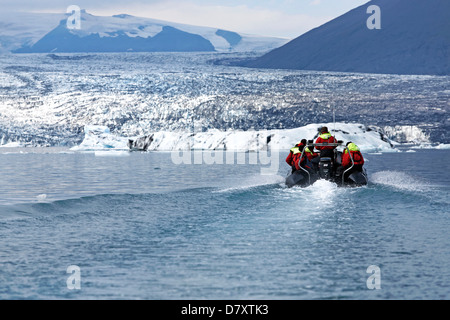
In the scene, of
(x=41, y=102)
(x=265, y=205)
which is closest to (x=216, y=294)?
(x=265, y=205)

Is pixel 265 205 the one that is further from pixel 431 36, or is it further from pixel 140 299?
pixel 431 36

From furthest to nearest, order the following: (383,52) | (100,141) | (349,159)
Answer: (383,52) → (100,141) → (349,159)

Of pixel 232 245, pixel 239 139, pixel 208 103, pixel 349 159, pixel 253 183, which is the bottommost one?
pixel 253 183

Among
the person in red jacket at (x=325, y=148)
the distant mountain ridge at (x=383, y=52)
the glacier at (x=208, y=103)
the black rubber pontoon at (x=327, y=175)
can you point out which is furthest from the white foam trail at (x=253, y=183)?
the distant mountain ridge at (x=383, y=52)

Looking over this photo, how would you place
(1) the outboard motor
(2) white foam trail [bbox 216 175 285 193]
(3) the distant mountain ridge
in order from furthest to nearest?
(3) the distant mountain ridge
(2) white foam trail [bbox 216 175 285 193]
(1) the outboard motor

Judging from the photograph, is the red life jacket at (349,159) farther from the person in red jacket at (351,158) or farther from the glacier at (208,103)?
the glacier at (208,103)

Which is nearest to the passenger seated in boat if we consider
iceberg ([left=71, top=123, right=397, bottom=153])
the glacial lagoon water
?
the glacial lagoon water

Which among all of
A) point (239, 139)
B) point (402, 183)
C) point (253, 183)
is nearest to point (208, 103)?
point (239, 139)

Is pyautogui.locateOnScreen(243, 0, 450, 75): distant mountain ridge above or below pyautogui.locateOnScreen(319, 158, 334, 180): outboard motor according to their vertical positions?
above

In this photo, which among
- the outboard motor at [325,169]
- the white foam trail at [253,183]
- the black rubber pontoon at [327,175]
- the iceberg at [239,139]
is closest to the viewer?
the outboard motor at [325,169]

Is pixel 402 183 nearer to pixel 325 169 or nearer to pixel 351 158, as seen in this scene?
pixel 351 158

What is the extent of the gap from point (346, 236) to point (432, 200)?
5393 mm

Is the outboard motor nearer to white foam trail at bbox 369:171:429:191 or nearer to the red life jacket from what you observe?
the red life jacket

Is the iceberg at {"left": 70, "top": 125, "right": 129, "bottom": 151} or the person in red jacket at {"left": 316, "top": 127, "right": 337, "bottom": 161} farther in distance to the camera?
the iceberg at {"left": 70, "top": 125, "right": 129, "bottom": 151}
